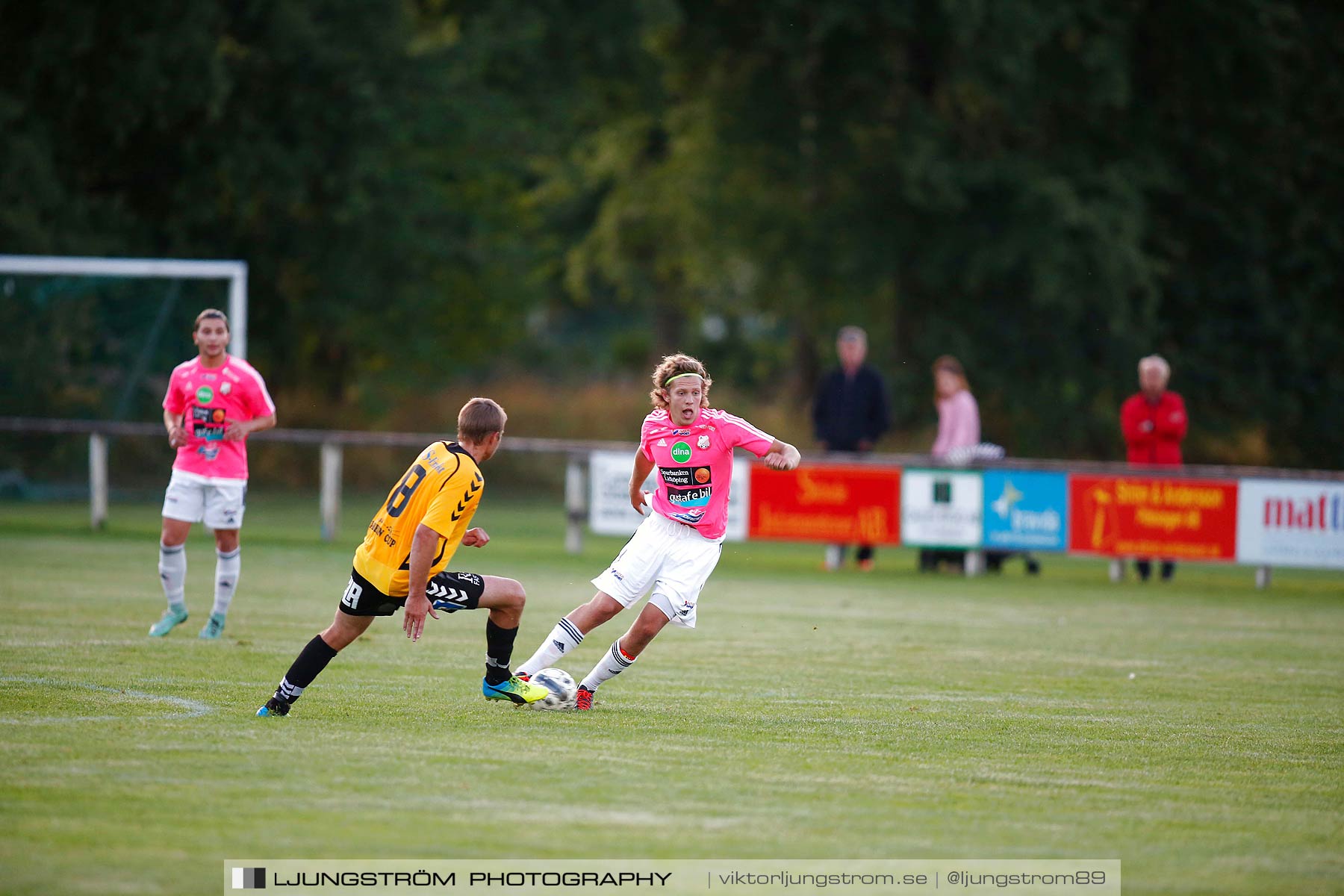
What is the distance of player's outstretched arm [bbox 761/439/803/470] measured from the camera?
7832mm

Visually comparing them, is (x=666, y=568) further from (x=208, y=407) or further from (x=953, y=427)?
(x=953, y=427)

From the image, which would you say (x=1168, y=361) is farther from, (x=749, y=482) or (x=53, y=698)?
(x=53, y=698)

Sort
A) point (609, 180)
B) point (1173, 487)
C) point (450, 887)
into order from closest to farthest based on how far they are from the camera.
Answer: point (450, 887) < point (1173, 487) < point (609, 180)

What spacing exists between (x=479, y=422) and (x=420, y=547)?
0.67m

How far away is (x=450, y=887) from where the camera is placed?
4934 millimetres

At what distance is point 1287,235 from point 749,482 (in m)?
16.5

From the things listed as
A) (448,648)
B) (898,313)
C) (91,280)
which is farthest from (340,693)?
(898,313)

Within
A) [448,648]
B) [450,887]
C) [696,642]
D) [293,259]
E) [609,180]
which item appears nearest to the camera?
[450,887]

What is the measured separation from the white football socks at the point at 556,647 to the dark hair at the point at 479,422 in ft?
4.23

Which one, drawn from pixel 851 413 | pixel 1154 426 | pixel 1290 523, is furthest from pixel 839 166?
pixel 1290 523

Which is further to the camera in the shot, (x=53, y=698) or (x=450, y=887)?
(x=53, y=698)

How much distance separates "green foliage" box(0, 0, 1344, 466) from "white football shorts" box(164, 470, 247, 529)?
1604 cm

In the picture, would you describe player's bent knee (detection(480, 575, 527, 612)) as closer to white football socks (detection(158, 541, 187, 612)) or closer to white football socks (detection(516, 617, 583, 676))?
white football socks (detection(516, 617, 583, 676))

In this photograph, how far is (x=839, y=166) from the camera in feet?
104
